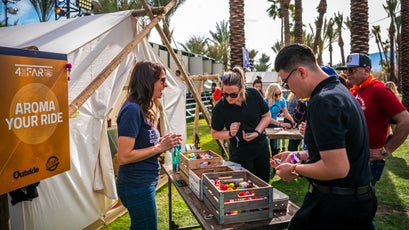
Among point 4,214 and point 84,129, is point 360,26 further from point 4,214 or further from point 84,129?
point 4,214

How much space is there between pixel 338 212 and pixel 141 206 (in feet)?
5.00

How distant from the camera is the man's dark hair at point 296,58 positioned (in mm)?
1799

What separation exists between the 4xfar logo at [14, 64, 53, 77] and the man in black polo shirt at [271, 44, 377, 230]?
173 cm

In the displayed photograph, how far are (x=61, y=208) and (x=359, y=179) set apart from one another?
3.44 meters

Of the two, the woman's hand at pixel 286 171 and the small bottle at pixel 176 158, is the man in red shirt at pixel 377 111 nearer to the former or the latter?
the woman's hand at pixel 286 171

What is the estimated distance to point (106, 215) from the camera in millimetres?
4605

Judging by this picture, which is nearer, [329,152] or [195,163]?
[329,152]

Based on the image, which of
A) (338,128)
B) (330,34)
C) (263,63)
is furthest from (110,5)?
(263,63)

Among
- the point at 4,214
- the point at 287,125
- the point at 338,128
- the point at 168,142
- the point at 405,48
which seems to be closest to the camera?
the point at 338,128

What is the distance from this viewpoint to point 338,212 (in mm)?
1699

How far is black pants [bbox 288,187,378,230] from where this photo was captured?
1702 millimetres

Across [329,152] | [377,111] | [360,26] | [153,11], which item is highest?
[360,26]

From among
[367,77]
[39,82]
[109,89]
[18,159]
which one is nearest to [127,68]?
[109,89]

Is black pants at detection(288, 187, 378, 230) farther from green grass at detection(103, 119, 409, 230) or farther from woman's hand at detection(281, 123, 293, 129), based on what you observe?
woman's hand at detection(281, 123, 293, 129)
